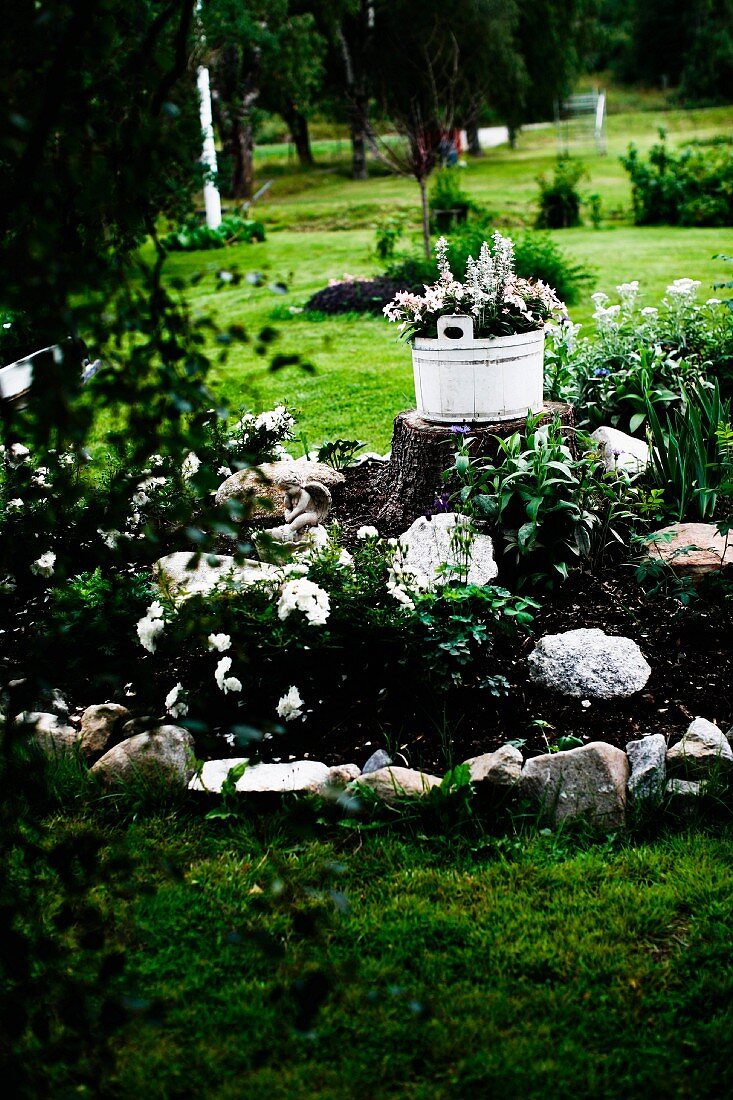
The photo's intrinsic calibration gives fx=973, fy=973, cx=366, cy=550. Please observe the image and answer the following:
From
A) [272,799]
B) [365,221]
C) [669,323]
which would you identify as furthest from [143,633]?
[365,221]

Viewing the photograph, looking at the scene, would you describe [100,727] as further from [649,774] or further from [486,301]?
[486,301]

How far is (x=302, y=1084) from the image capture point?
2.00 meters

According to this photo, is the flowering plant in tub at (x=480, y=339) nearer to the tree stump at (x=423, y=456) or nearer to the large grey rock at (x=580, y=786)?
the tree stump at (x=423, y=456)

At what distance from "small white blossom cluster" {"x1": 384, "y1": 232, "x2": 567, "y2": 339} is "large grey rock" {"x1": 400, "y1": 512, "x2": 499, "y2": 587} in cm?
101

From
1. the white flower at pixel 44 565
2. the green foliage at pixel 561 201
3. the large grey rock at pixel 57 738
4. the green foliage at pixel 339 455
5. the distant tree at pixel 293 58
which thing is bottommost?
the large grey rock at pixel 57 738

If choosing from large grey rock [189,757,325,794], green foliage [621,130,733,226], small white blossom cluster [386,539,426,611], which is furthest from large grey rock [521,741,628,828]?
green foliage [621,130,733,226]

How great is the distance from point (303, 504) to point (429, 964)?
2581mm

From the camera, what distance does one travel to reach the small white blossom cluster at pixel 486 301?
433cm

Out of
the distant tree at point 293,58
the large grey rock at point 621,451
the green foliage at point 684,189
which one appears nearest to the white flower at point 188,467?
the large grey rock at point 621,451

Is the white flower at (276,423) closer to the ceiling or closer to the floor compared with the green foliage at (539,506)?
closer to the ceiling

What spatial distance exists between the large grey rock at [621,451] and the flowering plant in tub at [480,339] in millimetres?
437

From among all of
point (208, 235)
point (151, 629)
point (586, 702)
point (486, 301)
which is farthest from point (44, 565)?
point (208, 235)

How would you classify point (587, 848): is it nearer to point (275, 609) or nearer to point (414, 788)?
point (414, 788)

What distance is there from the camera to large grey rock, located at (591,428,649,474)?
4457 millimetres
